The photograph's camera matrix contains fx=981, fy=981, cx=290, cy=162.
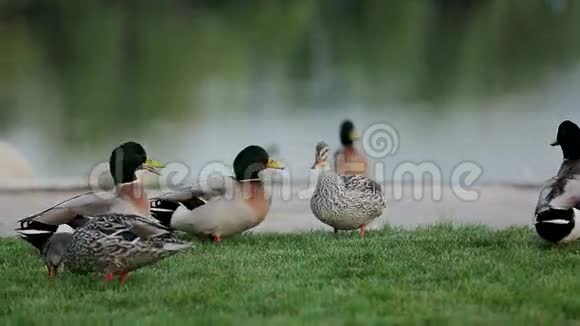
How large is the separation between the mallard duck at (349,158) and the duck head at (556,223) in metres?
2.39

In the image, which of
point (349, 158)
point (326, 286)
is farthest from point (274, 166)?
point (326, 286)

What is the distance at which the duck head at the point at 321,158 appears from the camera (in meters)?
6.75

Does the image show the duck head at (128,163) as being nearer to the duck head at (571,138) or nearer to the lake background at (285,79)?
the duck head at (571,138)

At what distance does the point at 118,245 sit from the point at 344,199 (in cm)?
207

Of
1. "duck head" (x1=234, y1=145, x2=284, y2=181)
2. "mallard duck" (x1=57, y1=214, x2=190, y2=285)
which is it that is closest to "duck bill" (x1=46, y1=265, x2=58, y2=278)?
"mallard duck" (x1=57, y1=214, x2=190, y2=285)

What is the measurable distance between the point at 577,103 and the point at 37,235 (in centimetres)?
847

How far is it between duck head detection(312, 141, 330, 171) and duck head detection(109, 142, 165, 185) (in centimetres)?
128

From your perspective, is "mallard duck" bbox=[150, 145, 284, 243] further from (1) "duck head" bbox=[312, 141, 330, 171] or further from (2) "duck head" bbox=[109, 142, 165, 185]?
(2) "duck head" bbox=[109, 142, 165, 185]

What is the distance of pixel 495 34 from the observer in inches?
551

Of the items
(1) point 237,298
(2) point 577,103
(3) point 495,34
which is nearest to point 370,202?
(1) point 237,298

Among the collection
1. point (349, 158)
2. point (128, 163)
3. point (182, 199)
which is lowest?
point (182, 199)

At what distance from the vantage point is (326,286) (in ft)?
15.7

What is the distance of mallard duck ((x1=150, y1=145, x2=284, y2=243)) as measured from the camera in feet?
20.9

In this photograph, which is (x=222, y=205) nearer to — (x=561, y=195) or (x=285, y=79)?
Result: (x=561, y=195)
